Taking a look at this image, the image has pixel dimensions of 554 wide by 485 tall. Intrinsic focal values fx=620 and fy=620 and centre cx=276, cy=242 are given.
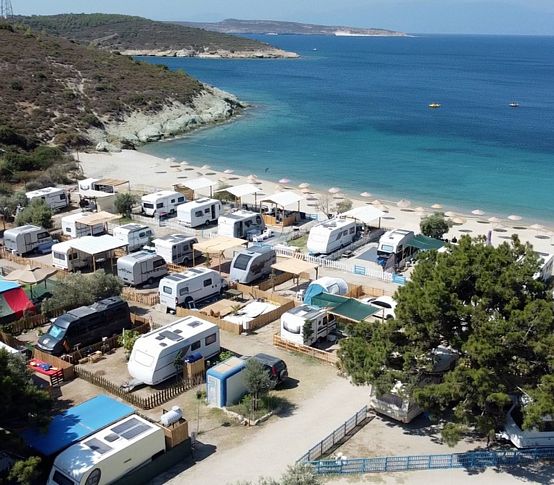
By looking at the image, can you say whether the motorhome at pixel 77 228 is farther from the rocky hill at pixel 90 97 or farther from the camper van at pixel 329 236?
the rocky hill at pixel 90 97

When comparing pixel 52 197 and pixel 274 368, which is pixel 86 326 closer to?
pixel 274 368

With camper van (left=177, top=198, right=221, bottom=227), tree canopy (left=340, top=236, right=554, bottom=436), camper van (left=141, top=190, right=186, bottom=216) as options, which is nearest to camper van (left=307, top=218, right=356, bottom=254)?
camper van (left=177, top=198, right=221, bottom=227)

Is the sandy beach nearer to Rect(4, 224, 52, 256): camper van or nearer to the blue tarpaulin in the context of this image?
Rect(4, 224, 52, 256): camper van

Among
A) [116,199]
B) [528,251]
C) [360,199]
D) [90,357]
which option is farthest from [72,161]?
[528,251]

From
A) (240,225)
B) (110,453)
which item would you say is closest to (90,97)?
(240,225)

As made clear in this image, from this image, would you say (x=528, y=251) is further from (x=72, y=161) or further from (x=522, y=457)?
(x=72, y=161)
